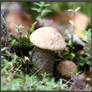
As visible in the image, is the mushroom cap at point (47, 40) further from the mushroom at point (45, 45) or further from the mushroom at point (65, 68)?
the mushroom at point (65, 68)

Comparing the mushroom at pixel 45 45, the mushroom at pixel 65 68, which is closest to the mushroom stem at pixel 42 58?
the mushroom at pixel 45 45

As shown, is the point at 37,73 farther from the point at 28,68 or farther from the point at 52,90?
the point at 52,90

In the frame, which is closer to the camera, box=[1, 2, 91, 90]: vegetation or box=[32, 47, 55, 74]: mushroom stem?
box=[1, 2, 91, 90]: vegetation

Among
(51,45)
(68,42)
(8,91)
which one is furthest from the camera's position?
(68,42)

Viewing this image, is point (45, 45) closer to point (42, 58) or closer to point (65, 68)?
point (42, 58)

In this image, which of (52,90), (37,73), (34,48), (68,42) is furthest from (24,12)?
(52,90)

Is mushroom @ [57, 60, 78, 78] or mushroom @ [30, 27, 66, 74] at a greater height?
mushroom @ [30, 27, 66, 74]

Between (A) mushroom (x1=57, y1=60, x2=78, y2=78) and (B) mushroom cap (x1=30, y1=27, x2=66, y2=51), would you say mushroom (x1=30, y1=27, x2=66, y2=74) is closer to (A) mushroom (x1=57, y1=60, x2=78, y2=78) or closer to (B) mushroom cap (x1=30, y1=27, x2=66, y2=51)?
(B) mushroom cap (x1=30, y1=27, x2=66, y2=51)

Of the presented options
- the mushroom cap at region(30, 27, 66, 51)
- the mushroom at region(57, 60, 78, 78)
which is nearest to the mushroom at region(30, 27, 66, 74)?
the mushroom cap at region(30, 27, 66, 51)
